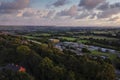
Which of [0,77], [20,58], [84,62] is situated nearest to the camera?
[0,77]

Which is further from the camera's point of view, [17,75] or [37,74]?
[37,74]

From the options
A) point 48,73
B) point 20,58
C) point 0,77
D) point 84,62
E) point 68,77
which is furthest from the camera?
point 20,58

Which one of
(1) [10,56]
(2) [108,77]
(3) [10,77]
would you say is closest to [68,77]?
(2) [108,77]

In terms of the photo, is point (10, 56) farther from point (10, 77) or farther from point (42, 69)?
point (10, 77)

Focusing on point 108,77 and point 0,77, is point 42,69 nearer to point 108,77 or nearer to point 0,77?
point 0,77

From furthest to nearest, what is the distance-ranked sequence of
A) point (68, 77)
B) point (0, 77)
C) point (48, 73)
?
point (48, 73) < point (68, 77) < point (0, 77)

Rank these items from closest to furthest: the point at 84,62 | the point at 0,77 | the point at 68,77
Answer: the point at 0,77, the point at 68,77, the point at 84,62

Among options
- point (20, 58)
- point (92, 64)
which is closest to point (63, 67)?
point (92, 64)

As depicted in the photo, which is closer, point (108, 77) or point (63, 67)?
point (108, 77)
